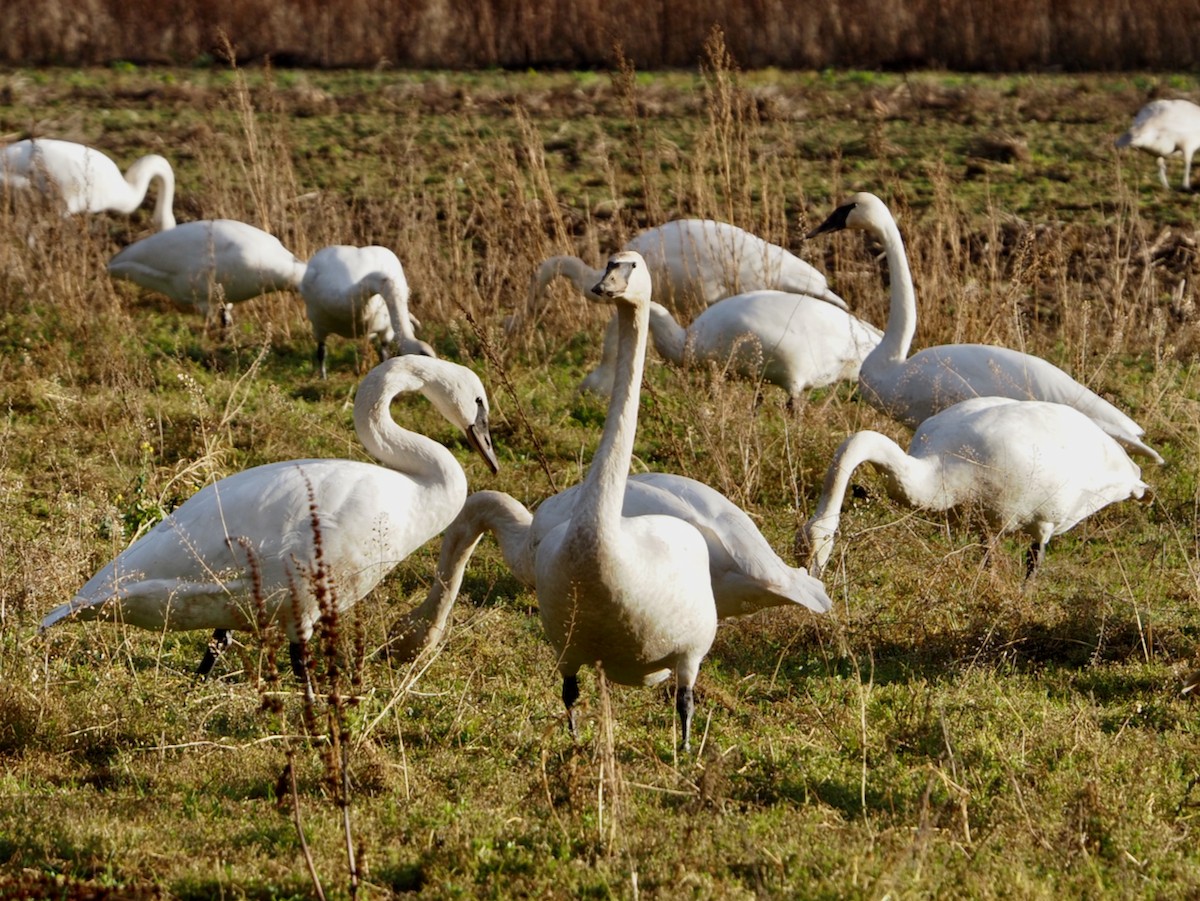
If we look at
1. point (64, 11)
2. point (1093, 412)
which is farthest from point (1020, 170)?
point (64, 11)

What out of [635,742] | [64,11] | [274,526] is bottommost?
[635,742]

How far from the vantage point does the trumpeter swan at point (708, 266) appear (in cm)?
973

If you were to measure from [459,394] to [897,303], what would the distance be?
3.06 meters

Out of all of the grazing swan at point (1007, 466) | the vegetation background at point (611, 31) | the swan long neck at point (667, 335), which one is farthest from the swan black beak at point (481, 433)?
A: the vegetation background at point (611, 31)

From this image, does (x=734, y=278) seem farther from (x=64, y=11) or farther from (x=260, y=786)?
(x=64, y=11)

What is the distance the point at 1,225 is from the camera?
10344 millimetres

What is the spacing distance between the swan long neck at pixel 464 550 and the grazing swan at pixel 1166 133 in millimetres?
Result: 10521

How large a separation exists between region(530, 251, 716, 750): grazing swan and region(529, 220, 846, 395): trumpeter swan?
4.96 metres

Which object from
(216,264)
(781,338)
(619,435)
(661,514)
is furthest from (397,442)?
(216,264)

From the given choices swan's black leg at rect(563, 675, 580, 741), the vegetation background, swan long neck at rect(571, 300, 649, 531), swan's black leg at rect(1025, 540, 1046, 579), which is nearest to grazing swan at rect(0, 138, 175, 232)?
swan's black leg at rect(1025, 540, 1046, 579)

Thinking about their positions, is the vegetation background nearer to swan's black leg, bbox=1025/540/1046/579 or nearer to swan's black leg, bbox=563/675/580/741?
swan's black leg, bbox=1025/540/1046/579

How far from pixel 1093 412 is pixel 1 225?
6.76 metres

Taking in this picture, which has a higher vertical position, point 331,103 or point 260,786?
point 331,103

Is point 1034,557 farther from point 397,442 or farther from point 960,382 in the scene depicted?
point 397,442
